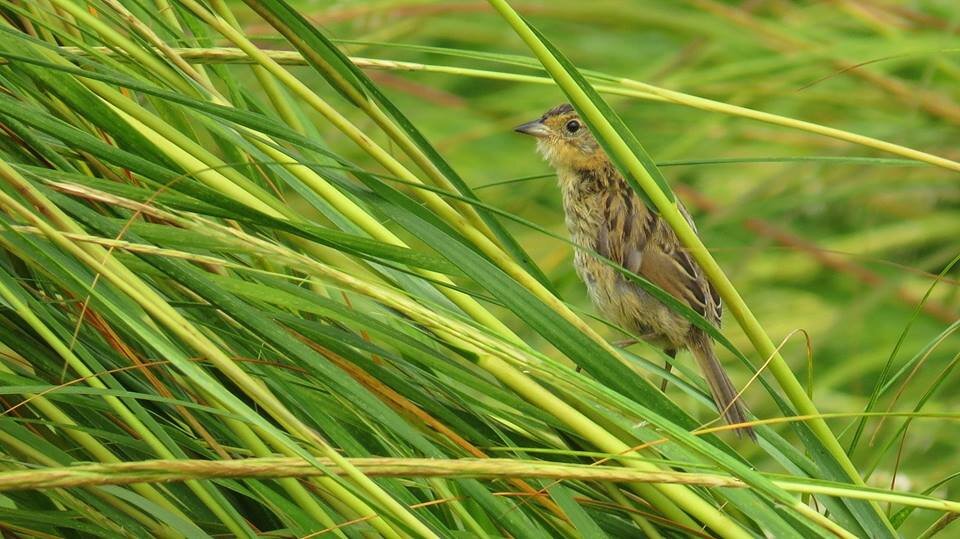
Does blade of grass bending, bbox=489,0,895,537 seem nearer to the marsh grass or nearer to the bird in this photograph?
the marsh grass

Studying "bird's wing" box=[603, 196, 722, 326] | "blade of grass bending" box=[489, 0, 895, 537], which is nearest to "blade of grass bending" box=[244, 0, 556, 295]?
"blade of grass bending" box=[489, 0, 895, 537]

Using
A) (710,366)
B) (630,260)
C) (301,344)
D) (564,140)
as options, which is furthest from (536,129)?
(301,344)

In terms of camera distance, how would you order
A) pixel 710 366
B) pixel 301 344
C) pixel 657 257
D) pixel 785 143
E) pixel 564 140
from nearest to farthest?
pixel 301 344 → pixel 710 366 → pixel 657 257 → pixel 564 140 → pixel 785 143

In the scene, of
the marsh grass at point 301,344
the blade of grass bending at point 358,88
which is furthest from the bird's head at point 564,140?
the blade of grass bending at point 358,88

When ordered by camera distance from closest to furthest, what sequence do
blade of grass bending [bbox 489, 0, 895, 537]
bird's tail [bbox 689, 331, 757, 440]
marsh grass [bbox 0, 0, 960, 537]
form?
marsh grass [bbox 0, 0, 960, 537]
blade of grass bending [bbox 489, 0, 895, 537]
bird's tail [bbox 689, 331, 757, 440]

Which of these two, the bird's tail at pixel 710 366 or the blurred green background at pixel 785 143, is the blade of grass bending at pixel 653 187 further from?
the blurred green background at pixel 785 143

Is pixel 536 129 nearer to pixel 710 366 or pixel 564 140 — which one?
pixel 564 140

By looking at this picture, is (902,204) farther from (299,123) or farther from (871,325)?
(299,123)
